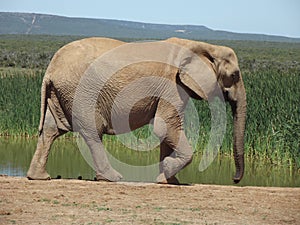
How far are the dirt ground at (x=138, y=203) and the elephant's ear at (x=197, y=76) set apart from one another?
1.19 meters

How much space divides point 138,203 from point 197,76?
2092mm

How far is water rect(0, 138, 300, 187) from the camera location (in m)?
13.0

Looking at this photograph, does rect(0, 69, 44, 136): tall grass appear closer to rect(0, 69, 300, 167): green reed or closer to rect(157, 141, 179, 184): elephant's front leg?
rect(0, 69, 300, 167): green reed

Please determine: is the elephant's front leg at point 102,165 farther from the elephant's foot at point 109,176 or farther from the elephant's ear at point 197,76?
the elephant's ear at point 197,76

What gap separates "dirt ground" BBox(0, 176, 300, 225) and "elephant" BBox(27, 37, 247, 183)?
64 centimetres

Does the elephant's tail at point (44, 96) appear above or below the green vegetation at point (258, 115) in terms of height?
above

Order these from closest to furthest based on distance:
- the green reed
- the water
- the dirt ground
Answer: the dirt ground, the water, the green reed

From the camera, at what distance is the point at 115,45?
32.5 ft

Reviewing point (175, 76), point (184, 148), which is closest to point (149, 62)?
point (175, 76)

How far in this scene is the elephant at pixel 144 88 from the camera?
31.8ft

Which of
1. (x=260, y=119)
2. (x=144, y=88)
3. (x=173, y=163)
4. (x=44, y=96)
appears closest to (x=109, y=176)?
(x=173, y=163)

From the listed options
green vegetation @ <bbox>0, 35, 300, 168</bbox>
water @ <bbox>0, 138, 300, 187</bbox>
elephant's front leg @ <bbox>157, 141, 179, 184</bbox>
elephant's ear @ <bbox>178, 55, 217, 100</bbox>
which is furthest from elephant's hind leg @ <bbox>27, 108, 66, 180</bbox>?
green vegetation @ <bbox>0, 35, 300, 168</bbox>

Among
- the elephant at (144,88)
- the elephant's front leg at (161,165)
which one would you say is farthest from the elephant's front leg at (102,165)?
the elephant's front leg at (161,165)

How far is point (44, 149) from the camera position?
10.3 meters
